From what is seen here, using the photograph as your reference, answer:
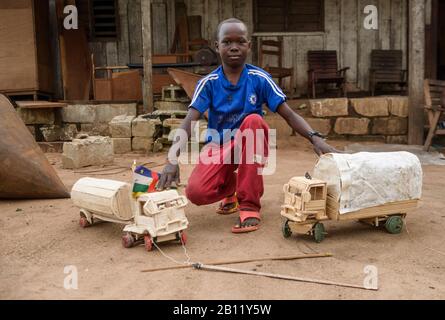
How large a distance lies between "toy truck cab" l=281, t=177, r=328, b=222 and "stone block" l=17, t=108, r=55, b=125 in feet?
20.2

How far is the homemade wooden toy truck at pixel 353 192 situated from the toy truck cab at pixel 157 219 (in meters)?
0.62

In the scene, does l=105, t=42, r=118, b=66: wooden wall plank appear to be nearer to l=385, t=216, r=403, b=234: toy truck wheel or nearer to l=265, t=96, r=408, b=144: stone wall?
l=265, t=96, r=408, b=144: stone wall

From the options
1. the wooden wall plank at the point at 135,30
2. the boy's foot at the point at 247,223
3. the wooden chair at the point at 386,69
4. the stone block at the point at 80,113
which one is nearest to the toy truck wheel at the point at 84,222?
the boy's foot at the point at 247,223

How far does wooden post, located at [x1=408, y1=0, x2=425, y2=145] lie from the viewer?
6.90m

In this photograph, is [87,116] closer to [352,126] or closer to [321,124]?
[321,124]

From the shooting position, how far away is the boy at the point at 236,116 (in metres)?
2.86

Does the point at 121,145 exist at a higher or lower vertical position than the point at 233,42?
lower

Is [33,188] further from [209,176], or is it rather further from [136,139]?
[136,139]

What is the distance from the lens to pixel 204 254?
2.42 meters

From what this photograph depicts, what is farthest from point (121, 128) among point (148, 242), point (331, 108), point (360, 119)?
point (148, 242)

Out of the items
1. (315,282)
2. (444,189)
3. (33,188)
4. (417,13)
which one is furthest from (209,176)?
(417,13)

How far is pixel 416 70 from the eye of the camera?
701 cm

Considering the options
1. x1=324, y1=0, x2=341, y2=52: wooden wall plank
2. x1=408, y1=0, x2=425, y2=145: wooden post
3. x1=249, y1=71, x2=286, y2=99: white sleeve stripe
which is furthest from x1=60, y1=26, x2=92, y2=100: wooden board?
x1=249, y1=71, x2=286, y2=99: white sleeve stripe

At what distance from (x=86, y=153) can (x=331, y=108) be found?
3958 mm
